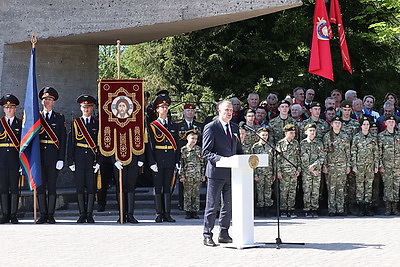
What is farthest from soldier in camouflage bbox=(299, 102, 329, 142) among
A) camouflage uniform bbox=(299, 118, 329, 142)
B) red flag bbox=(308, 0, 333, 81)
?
red flag bbox=(308, 0, 333, 81)

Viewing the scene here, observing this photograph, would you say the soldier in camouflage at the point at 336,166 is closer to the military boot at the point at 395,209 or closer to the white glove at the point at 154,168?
the military boot at the point at 395,209

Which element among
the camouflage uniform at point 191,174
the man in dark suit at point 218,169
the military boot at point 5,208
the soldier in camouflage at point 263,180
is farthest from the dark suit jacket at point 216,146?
the military boot at point 5,208

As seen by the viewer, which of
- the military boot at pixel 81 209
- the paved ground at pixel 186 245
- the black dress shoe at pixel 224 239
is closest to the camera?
the paved ground at pixel 186 245

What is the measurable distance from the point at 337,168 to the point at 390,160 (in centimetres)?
91

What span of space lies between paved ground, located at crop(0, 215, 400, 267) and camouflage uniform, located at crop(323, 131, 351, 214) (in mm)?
607

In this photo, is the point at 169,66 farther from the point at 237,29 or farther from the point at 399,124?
the point at 399,124

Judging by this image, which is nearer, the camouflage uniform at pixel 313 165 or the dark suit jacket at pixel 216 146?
the dark suit jacket at pixel 216 146

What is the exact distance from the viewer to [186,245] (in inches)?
363

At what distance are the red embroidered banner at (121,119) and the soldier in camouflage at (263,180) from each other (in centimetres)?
196

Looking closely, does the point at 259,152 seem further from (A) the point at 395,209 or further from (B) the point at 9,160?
(B) the point at 9,160

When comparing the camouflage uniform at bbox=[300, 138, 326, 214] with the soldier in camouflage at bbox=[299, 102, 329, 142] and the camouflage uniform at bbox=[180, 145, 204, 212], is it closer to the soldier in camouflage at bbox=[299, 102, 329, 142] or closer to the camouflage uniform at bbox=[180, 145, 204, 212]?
the soldier in camouflage at bbox=[299, 102, 329, 142]

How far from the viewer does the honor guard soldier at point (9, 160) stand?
39.2ft

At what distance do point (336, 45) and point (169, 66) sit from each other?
4555 mm

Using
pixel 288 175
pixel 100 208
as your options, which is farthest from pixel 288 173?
pixel 100 208
